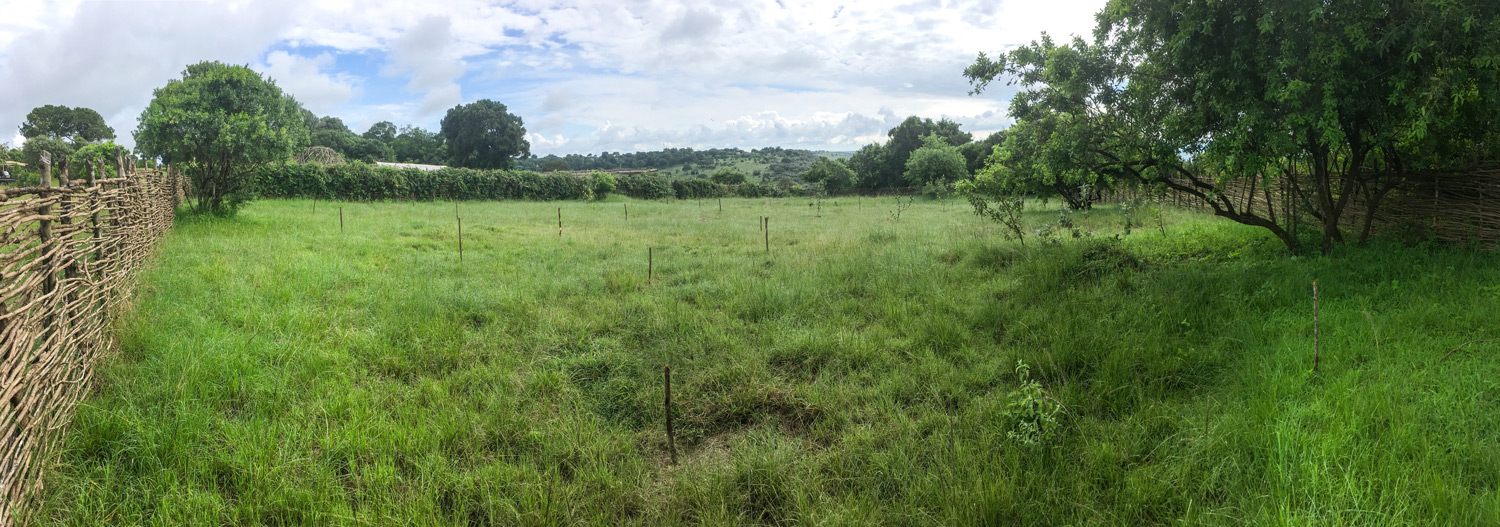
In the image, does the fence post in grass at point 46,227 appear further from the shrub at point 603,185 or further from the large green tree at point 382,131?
the large green tree at point 382,131

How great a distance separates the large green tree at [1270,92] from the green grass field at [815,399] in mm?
1390

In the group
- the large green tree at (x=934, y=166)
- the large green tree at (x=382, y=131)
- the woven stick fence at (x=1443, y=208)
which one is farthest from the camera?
the large green tree at (x=382, y=131)

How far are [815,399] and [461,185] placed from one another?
35422 millimetres

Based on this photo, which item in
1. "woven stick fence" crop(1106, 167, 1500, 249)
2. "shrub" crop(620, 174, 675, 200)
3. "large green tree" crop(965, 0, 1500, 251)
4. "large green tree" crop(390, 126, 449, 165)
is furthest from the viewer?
"large green tree" crop(390, 126, 449, 165)

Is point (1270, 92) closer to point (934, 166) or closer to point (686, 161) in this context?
point (934, 166)

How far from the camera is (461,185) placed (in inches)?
1379

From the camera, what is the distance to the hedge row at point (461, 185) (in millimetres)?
29156

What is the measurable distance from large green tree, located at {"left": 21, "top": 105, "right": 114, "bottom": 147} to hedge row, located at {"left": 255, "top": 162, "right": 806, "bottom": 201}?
4497cm

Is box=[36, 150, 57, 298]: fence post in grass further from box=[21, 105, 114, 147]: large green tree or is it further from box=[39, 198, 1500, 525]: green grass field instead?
box=[21, 105, 114, 147]: large green tree

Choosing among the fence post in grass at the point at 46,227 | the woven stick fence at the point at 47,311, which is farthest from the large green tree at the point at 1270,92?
the fence post in grass at the point at 46,227

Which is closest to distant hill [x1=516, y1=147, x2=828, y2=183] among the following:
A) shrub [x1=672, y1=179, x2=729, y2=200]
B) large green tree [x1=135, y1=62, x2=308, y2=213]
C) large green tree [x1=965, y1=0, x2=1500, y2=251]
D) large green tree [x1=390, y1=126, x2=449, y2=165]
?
large green tree [x1=390, y1=126, x2=449, y2=165]

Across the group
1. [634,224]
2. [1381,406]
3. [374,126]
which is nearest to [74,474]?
[1381,406]

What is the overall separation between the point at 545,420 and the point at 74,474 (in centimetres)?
246

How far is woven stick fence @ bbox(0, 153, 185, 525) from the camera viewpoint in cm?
288
